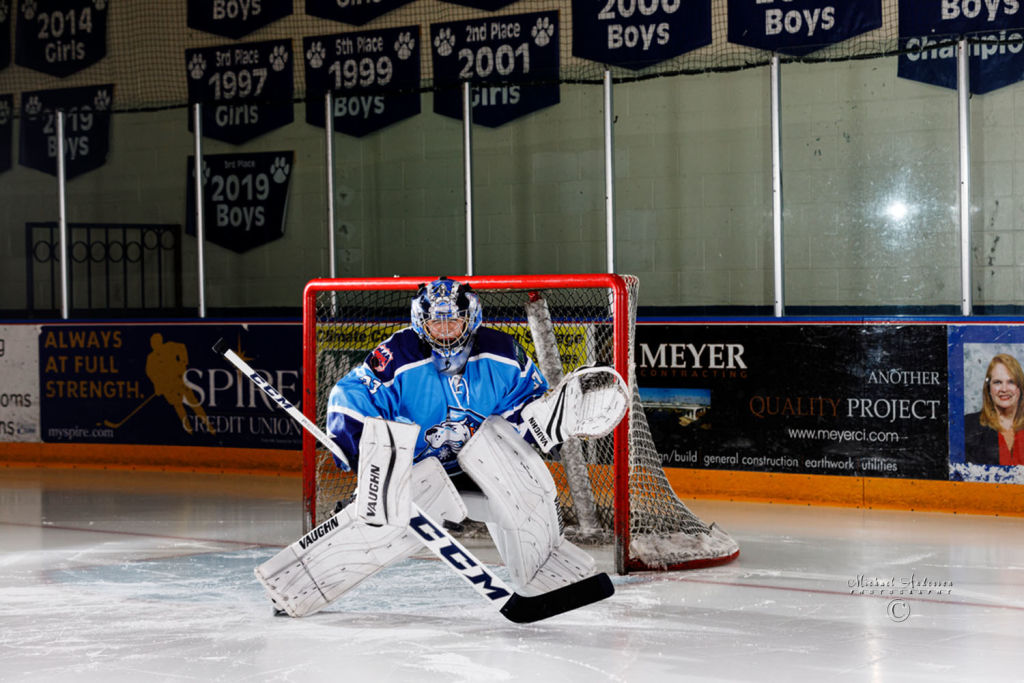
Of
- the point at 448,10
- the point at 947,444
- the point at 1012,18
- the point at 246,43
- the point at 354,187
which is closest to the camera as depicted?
the point at 947,444

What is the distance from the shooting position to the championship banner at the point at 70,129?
416 inches

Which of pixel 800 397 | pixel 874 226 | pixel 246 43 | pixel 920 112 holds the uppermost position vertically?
pixel 246 43

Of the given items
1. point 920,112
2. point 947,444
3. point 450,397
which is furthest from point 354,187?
point 450,397

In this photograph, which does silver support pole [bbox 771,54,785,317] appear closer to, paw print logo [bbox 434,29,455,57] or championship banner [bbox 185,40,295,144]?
paw print logo [bbox 434,29,455,57]

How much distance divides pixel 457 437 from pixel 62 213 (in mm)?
5579

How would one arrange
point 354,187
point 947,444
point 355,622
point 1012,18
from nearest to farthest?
point 355,622 → point 947,444 → point 1012,18 → point 354,187

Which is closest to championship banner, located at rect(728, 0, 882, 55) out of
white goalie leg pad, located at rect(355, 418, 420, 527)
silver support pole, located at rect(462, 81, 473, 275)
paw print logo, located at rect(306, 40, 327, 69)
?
silver support pole, located at rect(462, 81, 473, 275)

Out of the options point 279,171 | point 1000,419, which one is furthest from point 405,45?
point 1000,419

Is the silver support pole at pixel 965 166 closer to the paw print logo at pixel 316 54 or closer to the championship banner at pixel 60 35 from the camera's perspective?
the paw print logo at pixel 316 54

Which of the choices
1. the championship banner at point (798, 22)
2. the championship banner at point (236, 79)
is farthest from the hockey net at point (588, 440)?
→ the championship banner at point (236, 79)

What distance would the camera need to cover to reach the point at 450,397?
4.99m

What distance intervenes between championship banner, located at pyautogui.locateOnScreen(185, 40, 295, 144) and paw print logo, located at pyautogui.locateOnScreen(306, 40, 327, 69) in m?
0.18

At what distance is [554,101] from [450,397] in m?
4.97

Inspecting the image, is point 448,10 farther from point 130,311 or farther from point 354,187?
point 130,311
